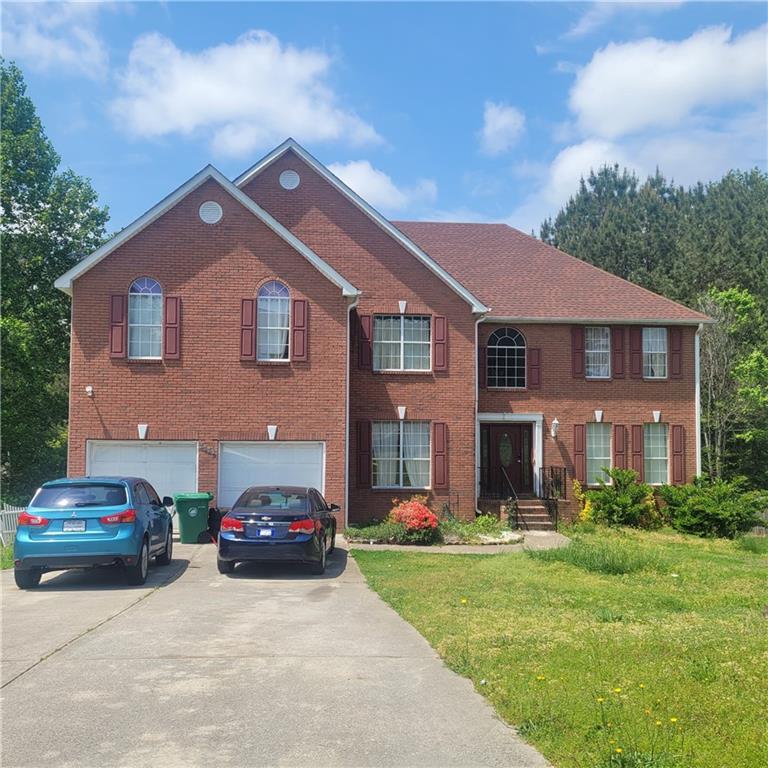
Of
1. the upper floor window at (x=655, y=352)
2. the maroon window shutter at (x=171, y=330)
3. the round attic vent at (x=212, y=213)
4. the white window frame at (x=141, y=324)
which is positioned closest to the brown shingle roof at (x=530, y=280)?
the upper floor window at (x=655, y=352)

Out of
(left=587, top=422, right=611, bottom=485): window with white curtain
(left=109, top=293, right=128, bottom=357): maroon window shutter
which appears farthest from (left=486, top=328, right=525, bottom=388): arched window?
(left=109, top=293, right=128, bottom=357): maroon window shutter

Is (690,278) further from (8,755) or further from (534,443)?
(8,755)

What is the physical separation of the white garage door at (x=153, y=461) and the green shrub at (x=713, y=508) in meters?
13.0

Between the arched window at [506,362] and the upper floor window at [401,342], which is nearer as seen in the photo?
the upper floor window at [401,342]

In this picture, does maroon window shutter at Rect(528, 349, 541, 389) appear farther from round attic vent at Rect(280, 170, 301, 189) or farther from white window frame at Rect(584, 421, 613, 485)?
round attic vent at Rect(280, 170, 301, 189)

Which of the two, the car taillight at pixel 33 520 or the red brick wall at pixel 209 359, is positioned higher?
the red brick wall at pixel 209 359

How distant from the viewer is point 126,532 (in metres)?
12.2

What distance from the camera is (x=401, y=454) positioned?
73.1 ft

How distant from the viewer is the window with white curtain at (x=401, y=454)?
22.2m

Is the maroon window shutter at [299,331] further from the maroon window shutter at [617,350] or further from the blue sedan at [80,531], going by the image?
the maroon window shutter at [617,350]

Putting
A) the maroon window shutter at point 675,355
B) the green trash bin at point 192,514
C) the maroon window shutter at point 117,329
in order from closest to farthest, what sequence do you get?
the green trash bin at point 192,514 → the maroon window shutter at point 117,329 → the maroon window shutter at point 675,355

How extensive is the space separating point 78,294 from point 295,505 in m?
9.28

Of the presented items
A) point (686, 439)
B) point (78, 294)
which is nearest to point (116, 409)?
point (78, 294)

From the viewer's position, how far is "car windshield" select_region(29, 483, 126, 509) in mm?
12266
